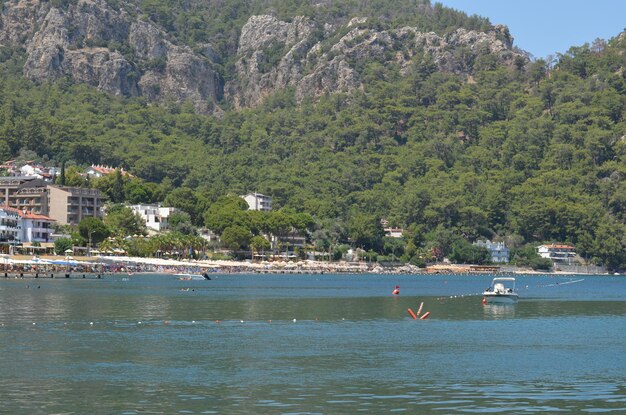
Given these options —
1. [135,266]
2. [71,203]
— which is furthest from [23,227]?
[71,203]

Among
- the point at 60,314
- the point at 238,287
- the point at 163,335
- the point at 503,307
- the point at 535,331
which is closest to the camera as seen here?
the point at 163,335

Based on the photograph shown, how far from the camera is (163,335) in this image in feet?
204

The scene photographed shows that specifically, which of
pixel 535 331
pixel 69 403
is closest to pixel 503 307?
pixel 535 331

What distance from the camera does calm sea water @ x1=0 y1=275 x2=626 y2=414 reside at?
39562 millimetres

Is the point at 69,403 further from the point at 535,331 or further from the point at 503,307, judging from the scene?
the point at 503,307

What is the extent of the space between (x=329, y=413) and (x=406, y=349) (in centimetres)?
1973

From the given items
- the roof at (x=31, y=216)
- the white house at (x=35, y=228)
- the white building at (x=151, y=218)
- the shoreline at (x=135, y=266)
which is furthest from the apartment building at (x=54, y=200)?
the shoreline at (x=135, y=266)

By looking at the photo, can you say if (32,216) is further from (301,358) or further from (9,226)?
(301,358)

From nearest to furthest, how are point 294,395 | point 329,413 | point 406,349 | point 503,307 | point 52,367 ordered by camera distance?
point 329,413, point 294,395, point 52,367, point 406,349, point 503,307

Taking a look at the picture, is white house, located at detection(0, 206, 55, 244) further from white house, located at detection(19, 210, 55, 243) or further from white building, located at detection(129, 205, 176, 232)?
white building, located at detection(129, 205, 176, 232)

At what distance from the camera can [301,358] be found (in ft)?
171

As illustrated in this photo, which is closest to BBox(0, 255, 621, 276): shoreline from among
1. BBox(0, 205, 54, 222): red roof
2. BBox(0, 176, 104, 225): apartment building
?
BBox(0, 205, 54, 222): red roof

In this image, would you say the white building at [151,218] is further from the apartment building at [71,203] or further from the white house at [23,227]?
the white house at [23,227]

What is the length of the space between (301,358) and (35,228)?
12746 centimetres
